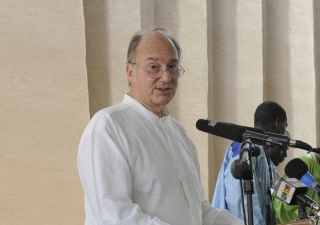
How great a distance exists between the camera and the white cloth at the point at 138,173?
2.17m

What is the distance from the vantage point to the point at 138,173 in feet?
7.57

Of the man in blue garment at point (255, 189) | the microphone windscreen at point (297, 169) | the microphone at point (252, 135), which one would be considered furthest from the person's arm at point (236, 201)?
the microphone at point (252, 135)

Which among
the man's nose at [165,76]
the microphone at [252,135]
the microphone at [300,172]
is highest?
the man's nose at [165,76]

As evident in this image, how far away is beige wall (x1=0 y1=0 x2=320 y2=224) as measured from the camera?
137 inches

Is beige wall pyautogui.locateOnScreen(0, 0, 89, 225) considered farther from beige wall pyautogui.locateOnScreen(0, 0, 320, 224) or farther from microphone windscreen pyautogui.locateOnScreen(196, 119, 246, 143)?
microphone windscreen pyautogui.locateOnScreen(196, 119, 246, 143)

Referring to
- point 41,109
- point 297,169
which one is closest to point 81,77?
point 41,109

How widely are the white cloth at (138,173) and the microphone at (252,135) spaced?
0.30 metres

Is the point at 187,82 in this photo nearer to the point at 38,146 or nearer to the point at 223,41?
the point at 223,41

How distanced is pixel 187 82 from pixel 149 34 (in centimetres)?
236

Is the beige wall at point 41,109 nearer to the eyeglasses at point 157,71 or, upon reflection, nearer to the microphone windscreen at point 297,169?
the eyeglasses at point 157,71

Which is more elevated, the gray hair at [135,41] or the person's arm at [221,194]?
the gray hair at [135,41]

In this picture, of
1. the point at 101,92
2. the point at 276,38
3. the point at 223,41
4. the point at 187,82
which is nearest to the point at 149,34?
the point at 101,92

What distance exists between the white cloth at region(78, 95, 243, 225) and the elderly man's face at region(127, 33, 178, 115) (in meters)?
0.05

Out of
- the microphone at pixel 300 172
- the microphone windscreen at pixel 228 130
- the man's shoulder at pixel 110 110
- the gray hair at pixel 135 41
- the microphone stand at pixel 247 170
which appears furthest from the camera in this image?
the microphone at pixel 300 172
